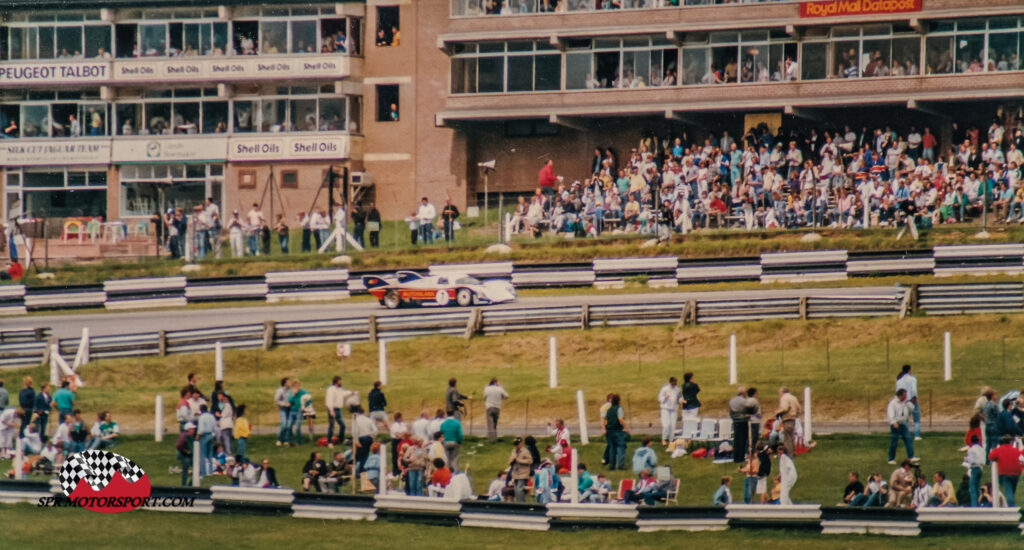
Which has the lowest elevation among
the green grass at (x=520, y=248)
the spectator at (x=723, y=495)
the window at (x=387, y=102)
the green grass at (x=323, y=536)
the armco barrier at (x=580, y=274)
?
the green grass at (x=323, y=536)

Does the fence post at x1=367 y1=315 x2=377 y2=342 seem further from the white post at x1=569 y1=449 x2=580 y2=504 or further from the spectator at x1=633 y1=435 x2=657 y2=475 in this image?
the white post at x1=569 y1=449 x2=580 y2=504

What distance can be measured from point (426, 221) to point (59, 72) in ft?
53.3

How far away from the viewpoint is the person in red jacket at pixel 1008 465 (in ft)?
79.3

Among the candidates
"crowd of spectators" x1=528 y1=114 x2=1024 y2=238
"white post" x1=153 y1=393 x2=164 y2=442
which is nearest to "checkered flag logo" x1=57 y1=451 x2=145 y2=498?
"white post" x1=153 y1=393 x2=164 y2=442

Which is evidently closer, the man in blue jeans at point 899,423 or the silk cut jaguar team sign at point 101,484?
the man in blue jeans at point 899,423

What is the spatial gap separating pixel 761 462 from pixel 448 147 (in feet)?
97.2

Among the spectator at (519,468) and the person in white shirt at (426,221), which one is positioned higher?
the person in white shirt at (426,221)

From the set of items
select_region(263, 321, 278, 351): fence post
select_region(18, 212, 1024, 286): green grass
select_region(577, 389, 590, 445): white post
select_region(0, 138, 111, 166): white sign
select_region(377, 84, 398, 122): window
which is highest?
select_region(377, 84, 398, 122): window

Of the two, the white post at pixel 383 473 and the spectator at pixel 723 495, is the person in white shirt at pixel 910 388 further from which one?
the white post at pixel 383 473

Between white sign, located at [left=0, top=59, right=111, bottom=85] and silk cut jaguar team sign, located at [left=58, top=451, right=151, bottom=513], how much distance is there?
28959mm

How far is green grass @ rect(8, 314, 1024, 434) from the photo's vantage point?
106 ft

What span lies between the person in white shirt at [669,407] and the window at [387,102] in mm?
27327

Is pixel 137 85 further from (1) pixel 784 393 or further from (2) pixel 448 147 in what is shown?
(1) pixel 784 393

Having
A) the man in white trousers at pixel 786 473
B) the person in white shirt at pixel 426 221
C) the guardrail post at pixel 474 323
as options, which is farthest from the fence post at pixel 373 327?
the man in white trousers at pixel 786 473
